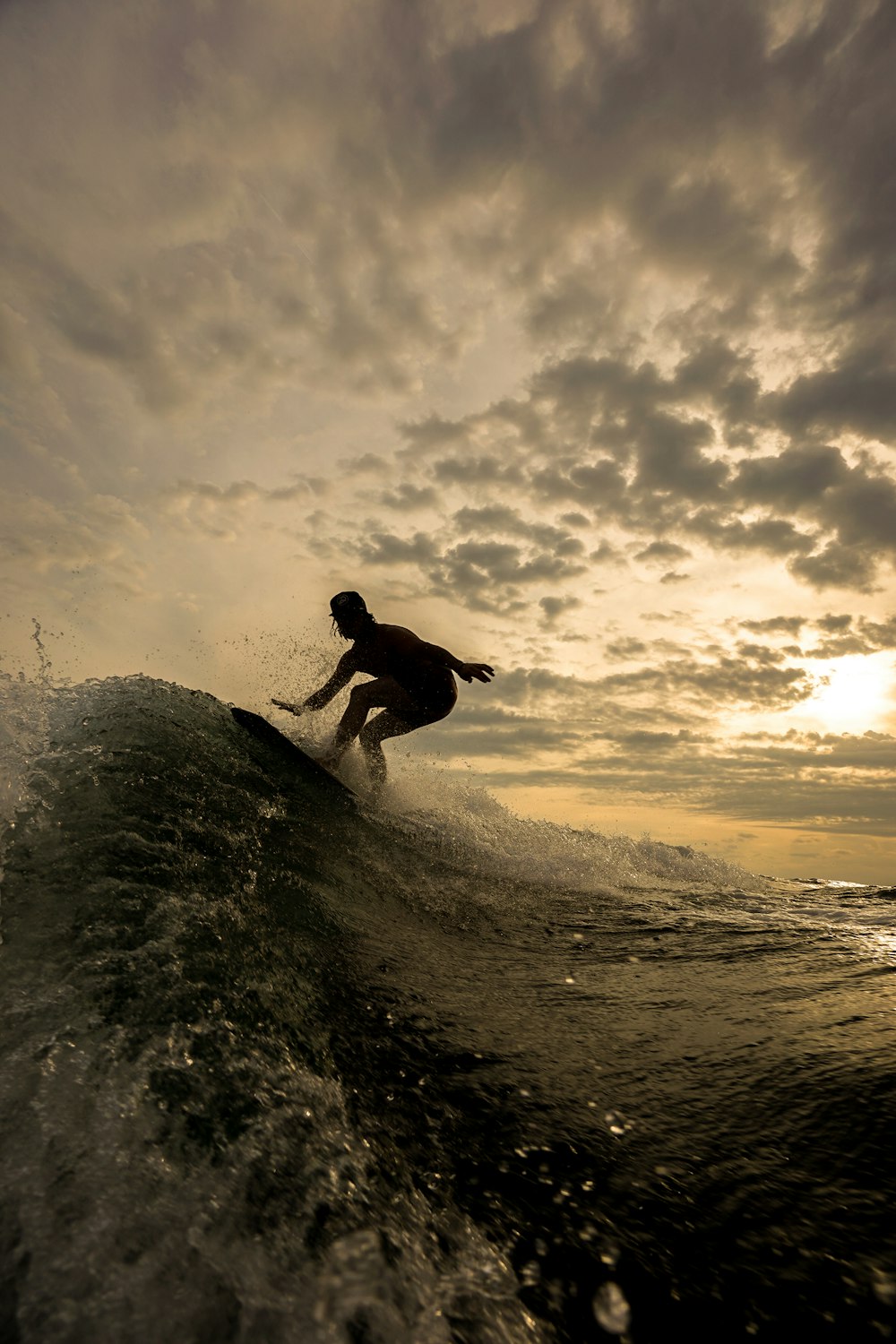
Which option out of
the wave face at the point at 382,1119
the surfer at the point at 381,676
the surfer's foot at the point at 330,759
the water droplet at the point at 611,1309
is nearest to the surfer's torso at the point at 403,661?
the surfer at the point at 381,676

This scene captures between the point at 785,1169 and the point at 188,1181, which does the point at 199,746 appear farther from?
the point at 785,1169

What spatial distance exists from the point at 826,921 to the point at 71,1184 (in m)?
6.52

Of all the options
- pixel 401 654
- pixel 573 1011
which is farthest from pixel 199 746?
pixel 573 1011

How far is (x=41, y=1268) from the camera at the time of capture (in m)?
1.21

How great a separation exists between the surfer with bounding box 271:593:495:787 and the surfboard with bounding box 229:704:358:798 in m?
0.39

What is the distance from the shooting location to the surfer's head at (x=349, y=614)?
6801mm

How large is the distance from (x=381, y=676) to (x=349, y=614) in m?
0.94

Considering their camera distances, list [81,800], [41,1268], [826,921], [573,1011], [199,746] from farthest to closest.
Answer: [826,921] < [199,746] < [81,800] < [573,1011] < [41,1268]

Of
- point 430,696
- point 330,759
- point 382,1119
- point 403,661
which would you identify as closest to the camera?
point 382,1119

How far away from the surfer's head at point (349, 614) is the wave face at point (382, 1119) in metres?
3.22

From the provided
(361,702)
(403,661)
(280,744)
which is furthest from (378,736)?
(280,744)

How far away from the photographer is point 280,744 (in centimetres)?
659

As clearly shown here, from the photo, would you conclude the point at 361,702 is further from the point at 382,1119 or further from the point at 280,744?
the point at 382,1119

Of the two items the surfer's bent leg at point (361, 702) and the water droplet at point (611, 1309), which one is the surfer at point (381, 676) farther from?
the water droplet at point (611, 1309)
